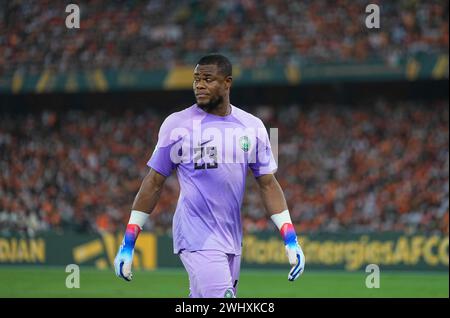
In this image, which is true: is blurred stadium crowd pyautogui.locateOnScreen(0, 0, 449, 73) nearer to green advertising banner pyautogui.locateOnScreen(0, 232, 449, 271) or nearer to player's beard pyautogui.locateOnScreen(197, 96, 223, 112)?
green advertising banner pyautogui.locateOnScreen(0, 232, 449, 271)

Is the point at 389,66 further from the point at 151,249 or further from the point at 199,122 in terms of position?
the point at 199,122

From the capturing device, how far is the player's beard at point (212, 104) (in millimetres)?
7137

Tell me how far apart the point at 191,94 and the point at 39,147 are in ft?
18.2

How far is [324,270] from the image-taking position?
2316 centimetres

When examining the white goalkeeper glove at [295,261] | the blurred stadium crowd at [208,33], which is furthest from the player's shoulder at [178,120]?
the blurred stadium crowd at [208,33]

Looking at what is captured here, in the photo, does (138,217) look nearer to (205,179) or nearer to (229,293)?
(205,179)

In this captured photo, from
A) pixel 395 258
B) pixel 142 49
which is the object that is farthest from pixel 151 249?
pixel 142 49

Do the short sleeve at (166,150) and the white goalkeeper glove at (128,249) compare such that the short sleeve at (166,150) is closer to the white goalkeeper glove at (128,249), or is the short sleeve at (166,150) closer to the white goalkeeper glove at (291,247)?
the white goalkeeper glove at (128,249)

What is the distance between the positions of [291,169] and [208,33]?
5.41m

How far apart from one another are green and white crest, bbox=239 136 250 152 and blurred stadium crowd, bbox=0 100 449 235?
1627cm

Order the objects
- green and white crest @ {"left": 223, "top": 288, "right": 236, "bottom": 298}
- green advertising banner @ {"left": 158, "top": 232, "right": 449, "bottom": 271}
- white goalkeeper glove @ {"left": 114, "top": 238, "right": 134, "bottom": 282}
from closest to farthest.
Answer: green and white crest @ {"left": 223, "top": 288, "right": 236, "bottom": 298} < white goalkeeper glove @ {"left": 114, "top": 238, "right": 134, "bottom": 282} < green advertising banner @ {"left": 158, "top": 232, "right": 449, "bottom": 271}

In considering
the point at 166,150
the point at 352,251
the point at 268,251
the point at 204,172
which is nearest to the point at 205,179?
the point at 204,172

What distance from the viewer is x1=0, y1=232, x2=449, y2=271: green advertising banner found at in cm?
2252

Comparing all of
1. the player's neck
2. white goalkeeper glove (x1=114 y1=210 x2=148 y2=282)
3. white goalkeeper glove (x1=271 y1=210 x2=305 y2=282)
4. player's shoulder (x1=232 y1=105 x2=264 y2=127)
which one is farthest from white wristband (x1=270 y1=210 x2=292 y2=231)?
white goalkeeper glove (x1=114 y1=210 x2=148 y2=282)
